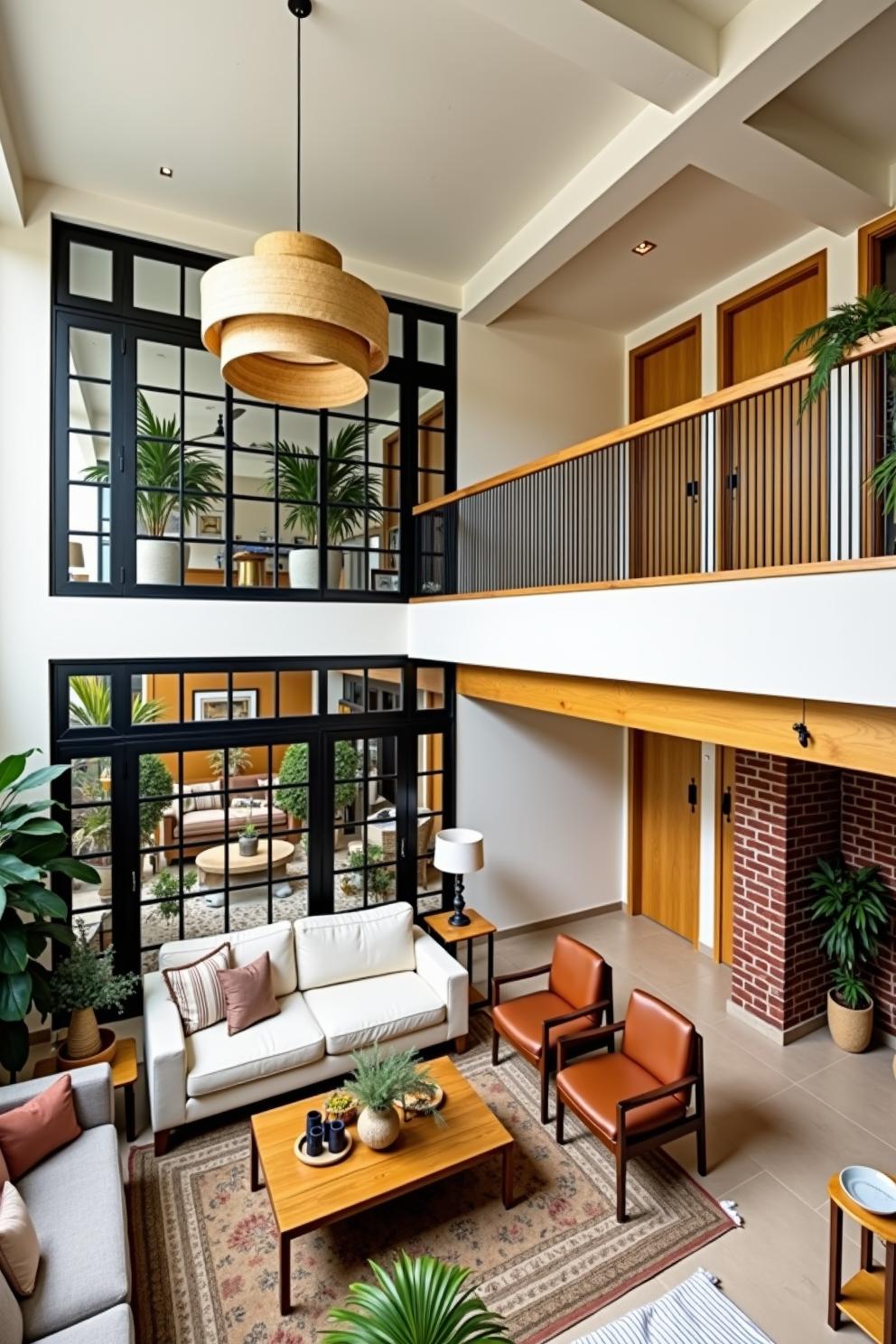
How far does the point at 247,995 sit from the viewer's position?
372 cm

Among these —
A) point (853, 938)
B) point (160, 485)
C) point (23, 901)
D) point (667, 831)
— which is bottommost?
point (853, 938)

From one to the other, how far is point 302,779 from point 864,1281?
3.74 meters

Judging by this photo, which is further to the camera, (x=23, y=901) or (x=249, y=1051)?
(x=249, y=1051)

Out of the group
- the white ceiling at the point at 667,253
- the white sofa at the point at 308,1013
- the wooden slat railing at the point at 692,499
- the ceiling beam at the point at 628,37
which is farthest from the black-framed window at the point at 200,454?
the ceiling beam at the point at 628,37

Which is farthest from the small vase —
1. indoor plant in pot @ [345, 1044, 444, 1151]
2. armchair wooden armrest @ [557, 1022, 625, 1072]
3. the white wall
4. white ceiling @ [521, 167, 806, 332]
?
white ceiling @ [521, 167, 806, 332]

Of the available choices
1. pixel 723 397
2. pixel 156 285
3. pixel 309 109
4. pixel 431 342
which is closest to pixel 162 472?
pixel 156 285

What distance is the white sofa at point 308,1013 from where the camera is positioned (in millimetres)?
3375

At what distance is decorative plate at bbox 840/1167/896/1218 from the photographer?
2354mm

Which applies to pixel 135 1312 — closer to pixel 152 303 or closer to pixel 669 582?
pixel 669 582

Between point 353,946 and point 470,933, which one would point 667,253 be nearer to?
point 470,933

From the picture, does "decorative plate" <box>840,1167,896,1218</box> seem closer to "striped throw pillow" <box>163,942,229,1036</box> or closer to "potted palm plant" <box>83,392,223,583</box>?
"striped throw pillow" <box>163,942,229,1036</box>

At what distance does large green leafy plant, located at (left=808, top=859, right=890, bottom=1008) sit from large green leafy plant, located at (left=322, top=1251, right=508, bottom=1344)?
320cm

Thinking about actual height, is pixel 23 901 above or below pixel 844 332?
below

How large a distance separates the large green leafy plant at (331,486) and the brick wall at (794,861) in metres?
3.21
